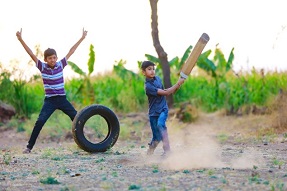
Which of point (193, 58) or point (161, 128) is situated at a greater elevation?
point (193, 58)

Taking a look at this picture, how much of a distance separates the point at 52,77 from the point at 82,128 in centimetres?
99

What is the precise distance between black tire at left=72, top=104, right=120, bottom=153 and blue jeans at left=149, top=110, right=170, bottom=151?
144cm

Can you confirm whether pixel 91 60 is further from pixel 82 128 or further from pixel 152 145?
pixel 152 145

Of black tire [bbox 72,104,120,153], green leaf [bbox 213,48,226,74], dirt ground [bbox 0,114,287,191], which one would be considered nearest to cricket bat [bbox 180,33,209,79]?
dirt ground [bbox 0,114,287,191]

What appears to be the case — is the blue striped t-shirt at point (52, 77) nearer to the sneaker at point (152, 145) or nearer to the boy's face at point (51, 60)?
the boy's face at point (51, 60)

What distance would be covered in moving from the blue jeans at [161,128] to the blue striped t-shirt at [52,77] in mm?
1993

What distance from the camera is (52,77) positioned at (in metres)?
11.7

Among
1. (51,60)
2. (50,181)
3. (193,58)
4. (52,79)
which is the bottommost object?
(50,181)

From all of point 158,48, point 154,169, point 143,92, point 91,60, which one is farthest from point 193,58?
point 91,60

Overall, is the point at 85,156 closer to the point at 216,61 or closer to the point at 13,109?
the point at 13,109

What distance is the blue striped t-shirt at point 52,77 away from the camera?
11.7m

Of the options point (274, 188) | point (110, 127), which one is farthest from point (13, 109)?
point (274, 188)

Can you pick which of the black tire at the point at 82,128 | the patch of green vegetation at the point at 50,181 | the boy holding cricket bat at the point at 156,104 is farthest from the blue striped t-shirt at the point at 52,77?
the patch of green vegetation at the point at 50,181

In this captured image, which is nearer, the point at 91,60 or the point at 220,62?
the point at 91,60
